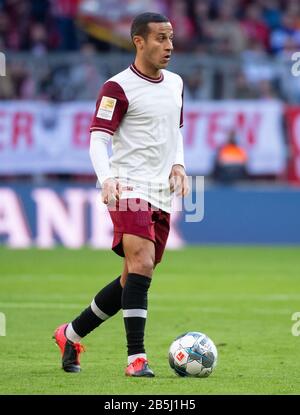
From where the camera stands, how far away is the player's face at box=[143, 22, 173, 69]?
796 centimetres

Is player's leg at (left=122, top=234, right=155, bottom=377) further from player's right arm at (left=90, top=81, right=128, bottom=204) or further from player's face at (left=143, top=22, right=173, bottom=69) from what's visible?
player's face at (left=143, top=22, right=173, bottom=69)

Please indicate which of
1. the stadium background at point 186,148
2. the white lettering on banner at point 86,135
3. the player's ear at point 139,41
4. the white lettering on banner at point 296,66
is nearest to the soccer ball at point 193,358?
the player's ear at point 139,41

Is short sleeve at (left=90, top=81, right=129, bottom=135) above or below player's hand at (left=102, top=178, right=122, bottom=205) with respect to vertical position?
above

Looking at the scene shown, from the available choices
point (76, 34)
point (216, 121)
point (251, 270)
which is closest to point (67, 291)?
point (251, 270)

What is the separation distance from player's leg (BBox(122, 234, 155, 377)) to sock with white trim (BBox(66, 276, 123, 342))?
30cm

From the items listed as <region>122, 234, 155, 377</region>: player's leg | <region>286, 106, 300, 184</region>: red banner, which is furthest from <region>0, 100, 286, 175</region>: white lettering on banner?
<region>122, 234, 155, 377</region>: player's leg

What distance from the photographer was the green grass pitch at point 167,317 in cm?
759

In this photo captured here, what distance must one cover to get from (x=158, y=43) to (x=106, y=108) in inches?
22.0

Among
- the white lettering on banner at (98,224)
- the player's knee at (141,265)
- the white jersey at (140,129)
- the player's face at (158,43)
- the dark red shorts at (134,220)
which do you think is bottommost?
the white lettering on banner at (98,224)

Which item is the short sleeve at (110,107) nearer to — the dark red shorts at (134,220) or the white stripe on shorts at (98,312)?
the dark red shorts at (134,220)

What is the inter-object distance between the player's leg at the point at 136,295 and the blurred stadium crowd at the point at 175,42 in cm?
1205

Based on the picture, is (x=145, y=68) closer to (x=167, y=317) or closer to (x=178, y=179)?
(x=178, y=179)

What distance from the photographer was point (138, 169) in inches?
314

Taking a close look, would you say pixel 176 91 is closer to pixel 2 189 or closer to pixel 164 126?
pixel 164 126
